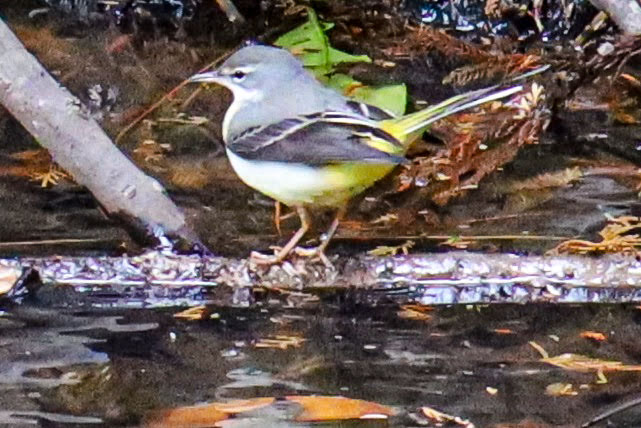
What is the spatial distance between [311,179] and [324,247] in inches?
12.5

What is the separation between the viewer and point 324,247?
4902 mm

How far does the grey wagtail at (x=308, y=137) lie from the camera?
4480 mm

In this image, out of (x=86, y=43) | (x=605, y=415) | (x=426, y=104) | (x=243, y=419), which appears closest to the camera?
(x=605, y=415)

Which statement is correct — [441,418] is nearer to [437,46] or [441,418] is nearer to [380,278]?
[380,278]

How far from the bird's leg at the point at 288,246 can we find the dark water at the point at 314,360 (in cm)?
16

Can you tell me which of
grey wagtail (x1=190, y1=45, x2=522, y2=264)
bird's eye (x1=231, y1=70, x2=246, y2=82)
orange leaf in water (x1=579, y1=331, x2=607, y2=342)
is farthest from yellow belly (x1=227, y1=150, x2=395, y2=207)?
orange leaf in water (x1=579, y1=331, x2=607, y2=342)

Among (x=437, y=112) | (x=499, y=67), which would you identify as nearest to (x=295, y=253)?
(x=437, y=112)

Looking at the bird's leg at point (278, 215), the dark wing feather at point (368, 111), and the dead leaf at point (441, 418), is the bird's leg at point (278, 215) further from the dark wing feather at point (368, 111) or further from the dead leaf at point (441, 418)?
the dead leaf at point (441, 418)

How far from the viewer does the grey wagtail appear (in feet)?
14.7

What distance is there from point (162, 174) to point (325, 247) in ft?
3.95

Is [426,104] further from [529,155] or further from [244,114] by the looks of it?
[244,114]

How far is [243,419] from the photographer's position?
384cm

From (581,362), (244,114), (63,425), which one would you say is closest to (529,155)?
(244,114)

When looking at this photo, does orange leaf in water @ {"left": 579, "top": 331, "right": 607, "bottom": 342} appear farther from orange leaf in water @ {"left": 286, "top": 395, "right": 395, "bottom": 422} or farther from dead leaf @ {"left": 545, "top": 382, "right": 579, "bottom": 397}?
orange leaf in water @ {"left": 286, "top": 395, "right": 395, "bottom": 422}
